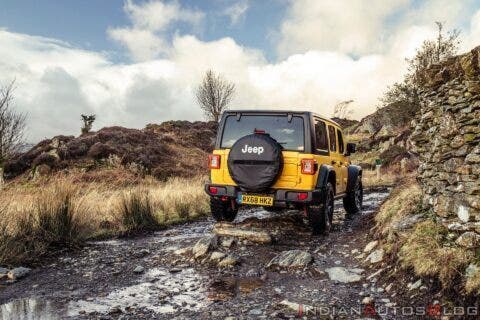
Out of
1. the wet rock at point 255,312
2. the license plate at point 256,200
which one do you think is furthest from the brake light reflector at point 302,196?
the wet rock at point 255,312

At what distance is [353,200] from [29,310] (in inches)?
306

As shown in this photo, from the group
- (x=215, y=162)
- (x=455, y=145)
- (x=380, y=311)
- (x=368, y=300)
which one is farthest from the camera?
(x=215, y=162)

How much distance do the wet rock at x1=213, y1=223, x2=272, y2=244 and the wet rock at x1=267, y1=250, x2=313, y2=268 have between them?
1.14 metres

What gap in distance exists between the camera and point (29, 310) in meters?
4.42

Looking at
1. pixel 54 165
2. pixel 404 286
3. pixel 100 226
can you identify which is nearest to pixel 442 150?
pixel 404 286

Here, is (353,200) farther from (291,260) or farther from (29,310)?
(29,310)

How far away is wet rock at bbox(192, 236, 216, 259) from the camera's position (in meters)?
6.35

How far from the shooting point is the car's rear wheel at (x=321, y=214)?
7439mm

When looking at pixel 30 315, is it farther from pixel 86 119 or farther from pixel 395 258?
pixel 86 119

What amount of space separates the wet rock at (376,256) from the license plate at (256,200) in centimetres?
196

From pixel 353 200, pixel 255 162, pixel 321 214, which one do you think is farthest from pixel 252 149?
pixel 353 200

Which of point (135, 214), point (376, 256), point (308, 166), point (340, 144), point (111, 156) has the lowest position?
point (376, 256)

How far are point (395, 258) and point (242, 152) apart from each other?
3.01 m

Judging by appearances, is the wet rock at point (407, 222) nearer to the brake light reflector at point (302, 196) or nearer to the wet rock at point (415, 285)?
the wet rock at point (415, 285)
